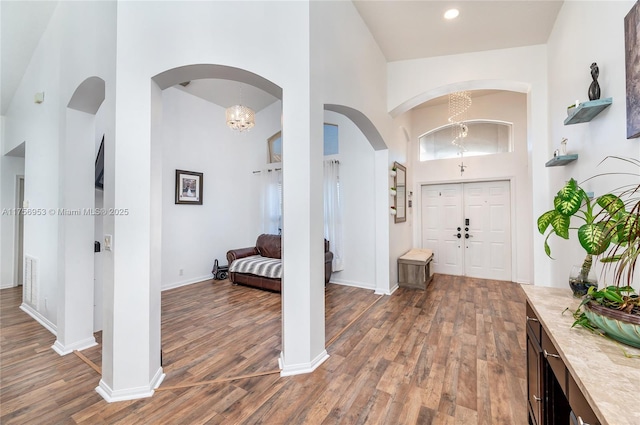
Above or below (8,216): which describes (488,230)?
below

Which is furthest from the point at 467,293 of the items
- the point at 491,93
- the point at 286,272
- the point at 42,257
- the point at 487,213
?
the point at 42,257

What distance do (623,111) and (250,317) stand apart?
3.77m

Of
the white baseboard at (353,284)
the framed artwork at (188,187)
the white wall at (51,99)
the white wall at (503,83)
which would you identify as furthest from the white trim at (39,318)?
the white wall at (503,83)

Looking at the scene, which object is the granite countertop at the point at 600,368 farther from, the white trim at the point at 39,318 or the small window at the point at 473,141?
the small window at the point at 473,141

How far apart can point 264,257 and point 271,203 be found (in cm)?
126

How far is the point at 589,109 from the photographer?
1738mm

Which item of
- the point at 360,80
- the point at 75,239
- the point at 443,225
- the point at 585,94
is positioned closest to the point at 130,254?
the point at 75,239

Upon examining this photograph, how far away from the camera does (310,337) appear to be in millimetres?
2135

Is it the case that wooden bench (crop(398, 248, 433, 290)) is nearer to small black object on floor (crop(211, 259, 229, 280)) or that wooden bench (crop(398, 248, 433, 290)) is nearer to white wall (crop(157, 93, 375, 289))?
white wall (crop(157, 93, 375, 289))

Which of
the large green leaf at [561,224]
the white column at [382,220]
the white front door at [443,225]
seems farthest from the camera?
the white front door at [443,225]

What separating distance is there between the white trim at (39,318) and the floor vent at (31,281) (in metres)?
0.07

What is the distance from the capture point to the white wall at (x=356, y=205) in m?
4.61

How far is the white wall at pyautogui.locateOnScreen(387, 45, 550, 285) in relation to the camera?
3.10m

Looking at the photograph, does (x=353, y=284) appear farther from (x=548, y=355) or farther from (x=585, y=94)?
(x=585, y=94)
